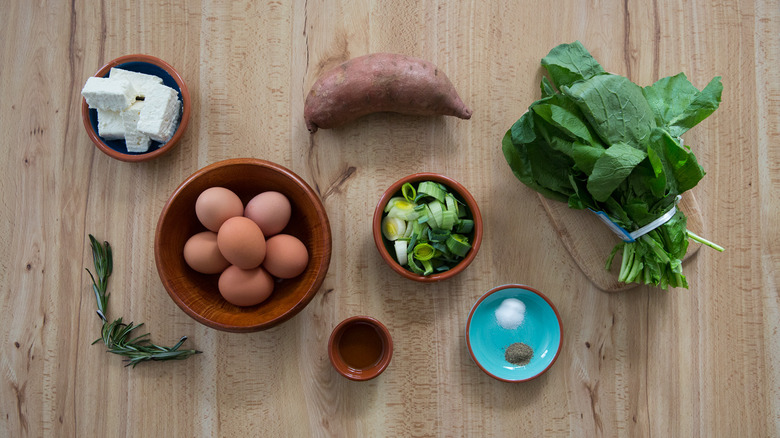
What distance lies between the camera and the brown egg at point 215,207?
3.18 ft

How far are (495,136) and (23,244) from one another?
114 cm

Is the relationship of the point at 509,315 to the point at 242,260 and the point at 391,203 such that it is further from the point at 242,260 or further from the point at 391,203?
the point at 242,260

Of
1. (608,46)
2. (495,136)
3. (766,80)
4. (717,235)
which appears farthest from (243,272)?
(766,80)

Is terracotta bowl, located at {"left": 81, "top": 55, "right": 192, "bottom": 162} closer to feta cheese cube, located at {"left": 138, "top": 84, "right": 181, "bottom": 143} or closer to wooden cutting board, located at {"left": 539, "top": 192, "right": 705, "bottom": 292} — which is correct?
feta cheese cube, located at {"left": 138, "top": 84, "right": 181, "bottom": 143}

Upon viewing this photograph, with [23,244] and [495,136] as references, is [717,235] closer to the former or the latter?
[495,136]

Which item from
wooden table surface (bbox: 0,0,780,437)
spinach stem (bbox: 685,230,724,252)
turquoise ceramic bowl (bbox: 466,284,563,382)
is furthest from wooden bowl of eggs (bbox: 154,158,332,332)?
spinach stem (bbox: 685,230,724,252)

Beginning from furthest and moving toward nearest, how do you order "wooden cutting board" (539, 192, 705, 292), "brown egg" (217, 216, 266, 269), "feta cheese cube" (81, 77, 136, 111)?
"wooden cutting board" (539, 192, 705, 292), "feta cheese cube" (81, 77, 136, 111), "brown egg" (217, 216, 266, 269)

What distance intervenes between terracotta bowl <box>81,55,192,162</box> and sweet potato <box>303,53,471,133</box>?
277mm

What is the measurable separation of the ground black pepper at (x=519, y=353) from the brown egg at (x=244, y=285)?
560 mm

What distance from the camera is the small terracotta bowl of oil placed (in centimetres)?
111

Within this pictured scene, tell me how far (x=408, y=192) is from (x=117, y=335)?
74 centimetres

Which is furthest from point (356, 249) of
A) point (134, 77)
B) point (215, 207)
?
point (134, 77)

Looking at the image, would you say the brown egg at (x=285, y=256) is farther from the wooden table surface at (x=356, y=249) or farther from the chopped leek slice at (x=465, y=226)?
the chopped leek slice at (x=465, y=226)

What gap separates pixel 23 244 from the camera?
1.19m
